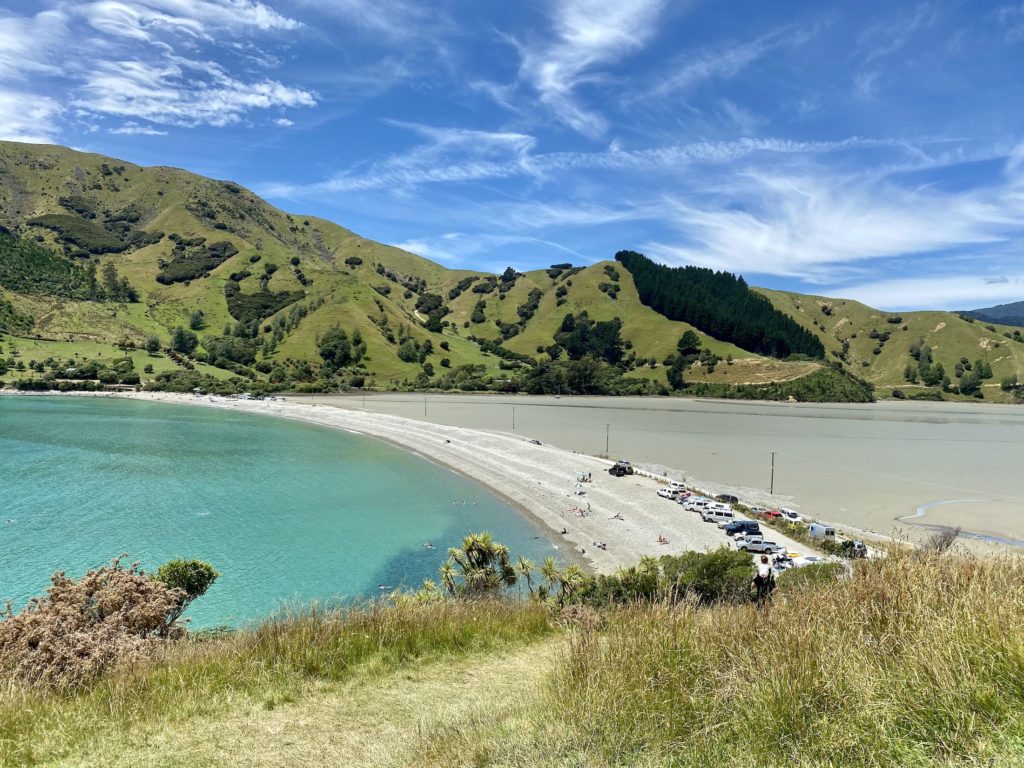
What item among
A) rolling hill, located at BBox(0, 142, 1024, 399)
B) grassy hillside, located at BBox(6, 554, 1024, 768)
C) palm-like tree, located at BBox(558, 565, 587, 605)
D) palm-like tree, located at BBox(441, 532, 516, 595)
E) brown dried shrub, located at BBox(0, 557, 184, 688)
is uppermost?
rolling hill, located at BBox(0, 142, 1024, 399)

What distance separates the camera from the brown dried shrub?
255 inches

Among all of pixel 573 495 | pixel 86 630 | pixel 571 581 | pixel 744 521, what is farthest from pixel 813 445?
pixel 86 630

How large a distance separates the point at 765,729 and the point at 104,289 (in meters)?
214

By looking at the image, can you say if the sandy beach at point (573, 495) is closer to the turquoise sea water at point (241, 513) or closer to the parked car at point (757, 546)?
the parked car at point (757, 546)

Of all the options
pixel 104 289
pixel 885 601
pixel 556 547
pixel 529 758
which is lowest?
pixel 556 547

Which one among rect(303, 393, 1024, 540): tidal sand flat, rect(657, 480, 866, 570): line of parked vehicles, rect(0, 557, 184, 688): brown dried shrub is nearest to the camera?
rect(0, 557, 184, 688): brown dried shrub

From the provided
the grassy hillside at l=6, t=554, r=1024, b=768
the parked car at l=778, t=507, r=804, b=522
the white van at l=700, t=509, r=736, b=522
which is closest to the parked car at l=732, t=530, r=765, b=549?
the white van at l=700, t=509, r=736, b=522

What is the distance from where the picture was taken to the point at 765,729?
3.74 m

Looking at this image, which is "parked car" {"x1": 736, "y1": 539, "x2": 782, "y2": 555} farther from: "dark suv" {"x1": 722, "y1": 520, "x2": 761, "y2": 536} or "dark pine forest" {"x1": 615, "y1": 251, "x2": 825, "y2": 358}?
"dark pine forest" {"x1": 615, "y1": 251, "x2": 825, "y2": 358}

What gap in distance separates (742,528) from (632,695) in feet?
99.6

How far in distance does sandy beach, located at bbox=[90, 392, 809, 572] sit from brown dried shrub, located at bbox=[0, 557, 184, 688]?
71.0 feet

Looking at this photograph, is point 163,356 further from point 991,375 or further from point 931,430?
point 991,375

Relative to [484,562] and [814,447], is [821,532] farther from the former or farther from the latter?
[814,447]

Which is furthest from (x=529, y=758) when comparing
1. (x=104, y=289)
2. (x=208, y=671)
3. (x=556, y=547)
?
(x=104, y=289)
